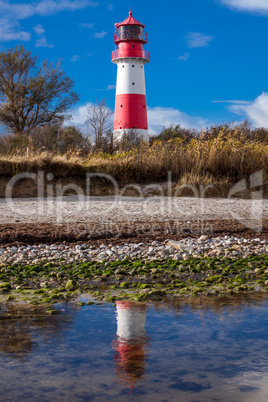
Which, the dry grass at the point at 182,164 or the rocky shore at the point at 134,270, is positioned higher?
the dry grass at the point at 182,164

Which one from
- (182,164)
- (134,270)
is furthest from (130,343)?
(182,164)

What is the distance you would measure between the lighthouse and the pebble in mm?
22520

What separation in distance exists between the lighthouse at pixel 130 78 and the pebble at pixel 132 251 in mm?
22520

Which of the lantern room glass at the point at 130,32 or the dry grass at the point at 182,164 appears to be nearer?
the dry grass at the point at 182,164

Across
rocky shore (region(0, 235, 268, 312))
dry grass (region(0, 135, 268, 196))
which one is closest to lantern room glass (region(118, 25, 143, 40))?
dry grass (region(0, 135, 268, 196))

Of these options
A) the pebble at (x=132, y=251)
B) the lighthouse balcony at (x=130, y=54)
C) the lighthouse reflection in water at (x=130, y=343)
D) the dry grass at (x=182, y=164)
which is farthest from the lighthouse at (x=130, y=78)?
the lighthouse reflection in water at (x=130, y=343)

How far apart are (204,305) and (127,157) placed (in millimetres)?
12114

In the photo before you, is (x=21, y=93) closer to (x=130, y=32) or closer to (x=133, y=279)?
(x=130, y=32)

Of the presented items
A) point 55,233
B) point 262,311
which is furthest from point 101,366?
point 55,233

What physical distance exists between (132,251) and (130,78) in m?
25.0

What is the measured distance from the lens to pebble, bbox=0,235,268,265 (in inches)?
274

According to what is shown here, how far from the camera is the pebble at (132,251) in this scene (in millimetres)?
6953

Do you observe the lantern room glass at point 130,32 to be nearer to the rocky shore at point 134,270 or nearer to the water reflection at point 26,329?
the rocky shore at point 134,270

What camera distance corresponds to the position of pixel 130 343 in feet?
12.3
